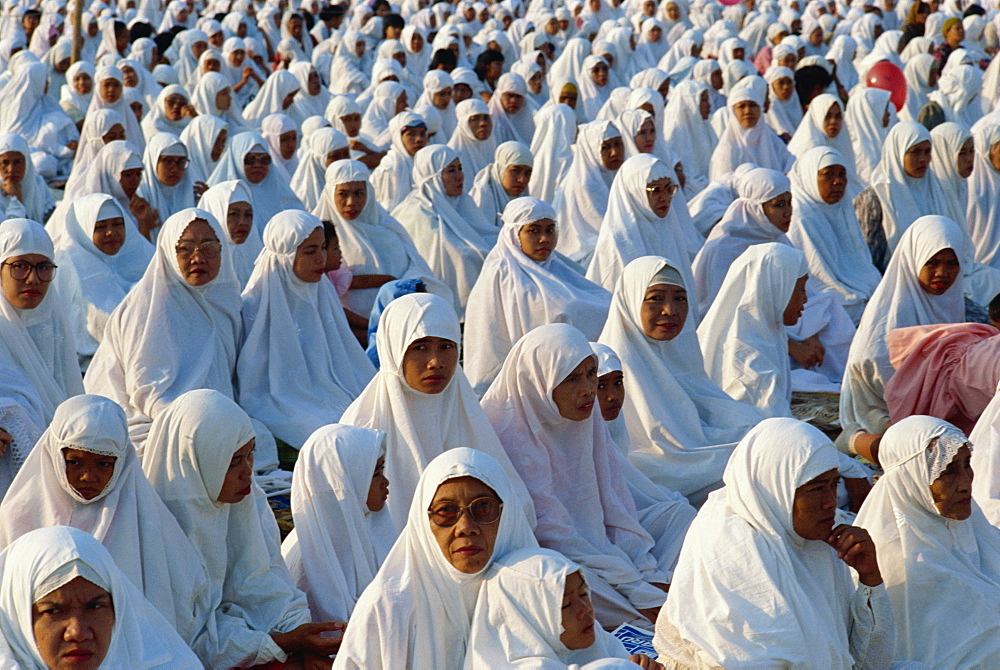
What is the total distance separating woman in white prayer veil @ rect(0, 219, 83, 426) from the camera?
16.1 feet

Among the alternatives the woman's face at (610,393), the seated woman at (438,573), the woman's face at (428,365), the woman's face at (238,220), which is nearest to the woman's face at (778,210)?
the woman's face at (238,220)

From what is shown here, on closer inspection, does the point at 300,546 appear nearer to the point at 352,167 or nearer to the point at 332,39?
the point at 352,167

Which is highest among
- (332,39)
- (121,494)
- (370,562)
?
(332,39)

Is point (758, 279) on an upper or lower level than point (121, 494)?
upper

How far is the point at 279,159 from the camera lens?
9203 millimetres

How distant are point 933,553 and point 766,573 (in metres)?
0.55

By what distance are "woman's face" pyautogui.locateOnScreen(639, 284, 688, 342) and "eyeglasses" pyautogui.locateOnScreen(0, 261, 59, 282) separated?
2.00 m

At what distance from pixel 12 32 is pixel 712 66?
803 centimetres

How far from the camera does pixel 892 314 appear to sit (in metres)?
5.50

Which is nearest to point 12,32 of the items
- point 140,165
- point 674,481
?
point 140,165

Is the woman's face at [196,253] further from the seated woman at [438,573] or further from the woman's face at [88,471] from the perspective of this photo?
the seated woman at [438,573]

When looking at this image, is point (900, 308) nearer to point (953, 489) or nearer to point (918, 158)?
point (953, 489)

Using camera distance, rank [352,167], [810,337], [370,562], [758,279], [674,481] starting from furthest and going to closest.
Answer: [352,167] < [810,337] < [758,279] < [674,481] < [370,562]

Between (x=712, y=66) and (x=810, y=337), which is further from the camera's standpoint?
(x=712, y=66)
